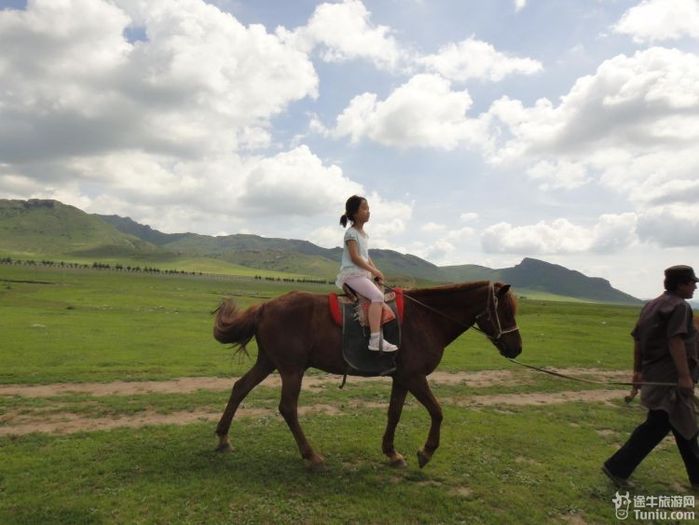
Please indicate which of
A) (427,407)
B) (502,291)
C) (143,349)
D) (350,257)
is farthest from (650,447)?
(143,349)

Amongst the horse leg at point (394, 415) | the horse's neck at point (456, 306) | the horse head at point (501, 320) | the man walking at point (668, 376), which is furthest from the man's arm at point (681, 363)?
the horse leg at point (394, 415)

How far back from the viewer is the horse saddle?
7.12 meters

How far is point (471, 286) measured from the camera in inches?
302

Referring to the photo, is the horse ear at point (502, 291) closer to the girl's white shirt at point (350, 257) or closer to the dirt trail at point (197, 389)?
the girl's white shirt at point (350, 257)

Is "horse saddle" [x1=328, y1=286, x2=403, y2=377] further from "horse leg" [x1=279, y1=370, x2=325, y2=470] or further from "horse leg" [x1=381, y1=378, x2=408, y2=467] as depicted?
"horse leg" [x1=279, y1=370, x2=325, y2=470]

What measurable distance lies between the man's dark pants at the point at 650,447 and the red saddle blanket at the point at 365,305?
→ 4.27 metres

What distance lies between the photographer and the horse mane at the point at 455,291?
7.57 meters

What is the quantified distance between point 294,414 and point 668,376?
20.4 ft

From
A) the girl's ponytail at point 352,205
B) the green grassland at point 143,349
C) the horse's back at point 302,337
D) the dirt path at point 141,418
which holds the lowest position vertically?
the green grassland at point 143,349

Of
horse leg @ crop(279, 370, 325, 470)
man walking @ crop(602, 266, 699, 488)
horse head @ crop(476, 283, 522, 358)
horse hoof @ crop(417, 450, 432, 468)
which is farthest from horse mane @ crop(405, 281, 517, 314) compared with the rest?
horse hoof @ crop(417, 450, 432, 468)

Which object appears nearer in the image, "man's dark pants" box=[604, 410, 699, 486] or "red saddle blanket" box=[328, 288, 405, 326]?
"man's dark pants" box=[604, 410, 699, 486]

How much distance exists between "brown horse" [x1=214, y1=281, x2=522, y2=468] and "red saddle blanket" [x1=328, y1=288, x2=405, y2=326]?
129 millimetres

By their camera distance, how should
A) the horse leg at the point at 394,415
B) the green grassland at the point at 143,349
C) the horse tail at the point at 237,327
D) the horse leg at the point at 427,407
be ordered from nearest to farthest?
the horse leg at the point at 427,407 → the horse leg at the point at 394,415 → the horse tail at the point at 237,327 → the green grassland at the point at 143,349

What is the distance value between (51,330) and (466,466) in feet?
84.5
